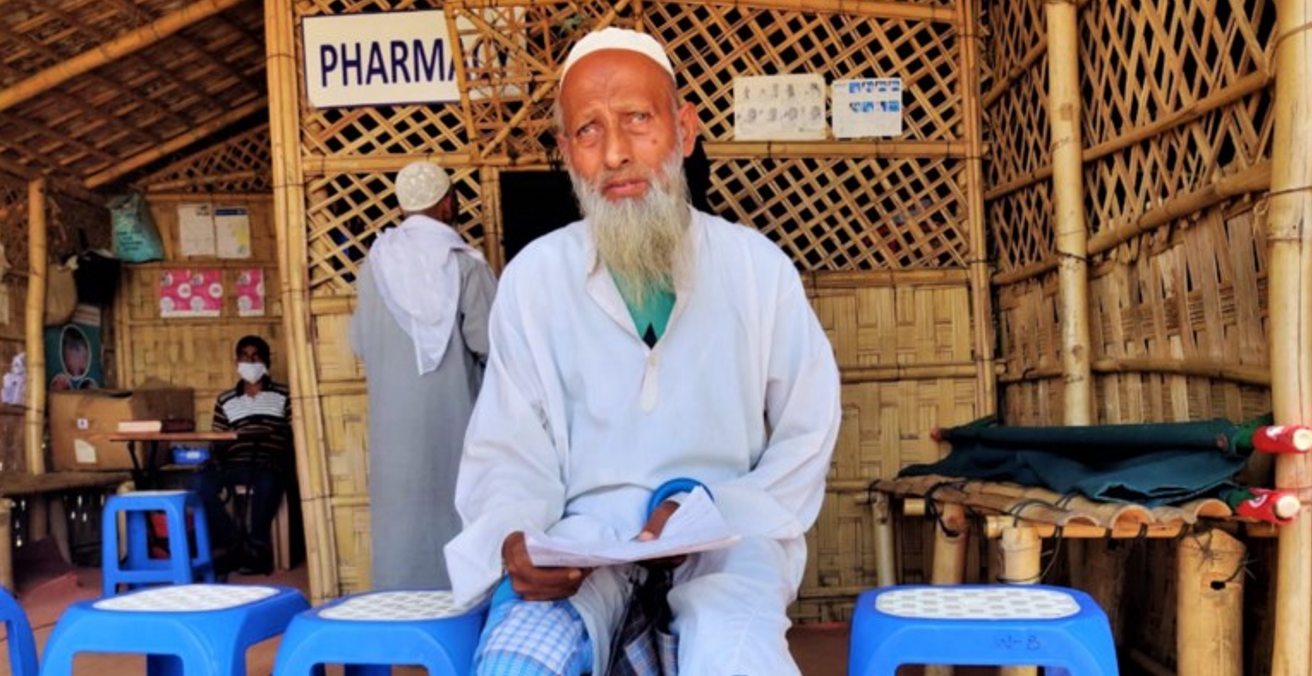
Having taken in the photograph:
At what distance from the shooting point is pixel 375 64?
384cm

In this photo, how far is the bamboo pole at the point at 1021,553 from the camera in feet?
7.18

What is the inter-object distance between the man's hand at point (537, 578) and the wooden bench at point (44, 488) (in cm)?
407

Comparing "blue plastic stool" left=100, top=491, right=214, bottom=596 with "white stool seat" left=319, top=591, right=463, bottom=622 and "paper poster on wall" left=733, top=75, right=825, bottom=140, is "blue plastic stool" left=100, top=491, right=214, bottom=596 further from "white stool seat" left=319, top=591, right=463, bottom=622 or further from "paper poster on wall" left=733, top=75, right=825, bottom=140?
"paper poster on wall" left=733, top=75, right=825, bottom=140

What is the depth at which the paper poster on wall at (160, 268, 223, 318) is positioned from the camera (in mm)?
6895

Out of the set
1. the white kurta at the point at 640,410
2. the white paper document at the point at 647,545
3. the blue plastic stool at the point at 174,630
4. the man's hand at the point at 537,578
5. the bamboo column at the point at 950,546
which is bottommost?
the bamboo column at the point at 950,546

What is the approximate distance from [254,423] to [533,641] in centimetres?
490

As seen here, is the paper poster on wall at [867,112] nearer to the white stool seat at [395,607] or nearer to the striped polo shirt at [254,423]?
the white stool seat at [395,607]

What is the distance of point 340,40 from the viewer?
3822 millimetres

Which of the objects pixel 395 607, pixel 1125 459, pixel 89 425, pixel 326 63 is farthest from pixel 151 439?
pixel 1125 459

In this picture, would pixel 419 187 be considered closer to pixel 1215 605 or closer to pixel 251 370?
pixel 1215 605

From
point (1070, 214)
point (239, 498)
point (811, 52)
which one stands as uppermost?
point (811, 52)

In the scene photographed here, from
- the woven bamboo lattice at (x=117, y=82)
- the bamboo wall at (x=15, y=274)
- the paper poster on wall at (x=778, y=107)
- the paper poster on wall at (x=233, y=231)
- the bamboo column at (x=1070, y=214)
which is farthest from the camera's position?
the paper poster on wall at (x=233, y=231)

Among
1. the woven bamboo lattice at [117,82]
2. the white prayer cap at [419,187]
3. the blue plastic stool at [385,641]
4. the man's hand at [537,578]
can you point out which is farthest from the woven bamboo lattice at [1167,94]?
the woven bamboo lattice at [117,82]

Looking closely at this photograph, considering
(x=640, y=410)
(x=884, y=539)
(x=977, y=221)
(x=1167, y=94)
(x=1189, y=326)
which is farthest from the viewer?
(x=977, y=221)
